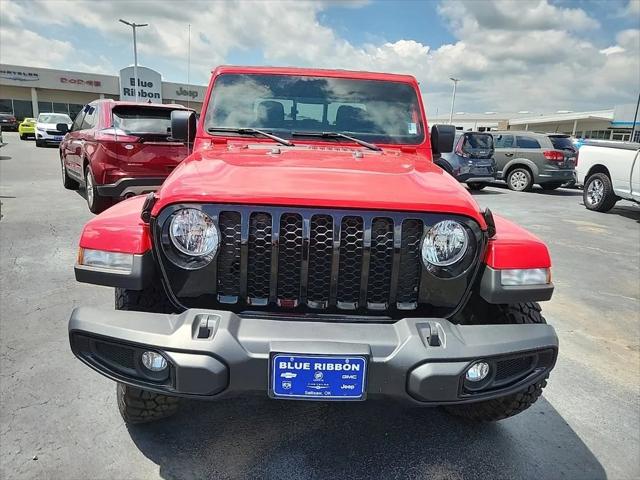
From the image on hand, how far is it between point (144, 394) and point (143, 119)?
17.8 ft

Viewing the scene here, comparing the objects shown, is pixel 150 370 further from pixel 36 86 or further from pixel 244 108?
pixel 36 86

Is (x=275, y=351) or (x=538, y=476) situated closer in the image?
(x=275, y=351)

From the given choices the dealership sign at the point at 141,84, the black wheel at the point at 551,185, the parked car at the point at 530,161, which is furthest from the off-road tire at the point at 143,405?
the dealership sign at the point at 141,84

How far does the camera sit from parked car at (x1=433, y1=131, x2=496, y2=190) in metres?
12.1

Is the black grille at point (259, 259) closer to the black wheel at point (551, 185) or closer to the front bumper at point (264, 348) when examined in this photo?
the front bumper at point (264, 348)

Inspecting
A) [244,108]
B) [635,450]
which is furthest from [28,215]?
[635,450]

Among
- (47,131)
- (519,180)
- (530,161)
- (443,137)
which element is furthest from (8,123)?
(443,137)

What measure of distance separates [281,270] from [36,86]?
45.5m

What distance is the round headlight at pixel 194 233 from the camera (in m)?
1.92

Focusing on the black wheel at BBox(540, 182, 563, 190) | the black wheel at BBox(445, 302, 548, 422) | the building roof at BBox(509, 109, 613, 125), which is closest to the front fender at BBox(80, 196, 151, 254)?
the black wheel at BBox(445, 302, 548, 422)

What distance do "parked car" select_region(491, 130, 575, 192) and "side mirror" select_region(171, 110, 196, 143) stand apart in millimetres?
11844

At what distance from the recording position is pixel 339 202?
190 cm

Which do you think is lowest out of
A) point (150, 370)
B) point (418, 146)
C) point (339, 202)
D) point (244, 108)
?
point (150, 370)

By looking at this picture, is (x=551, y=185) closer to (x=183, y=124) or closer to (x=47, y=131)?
(x=183, y=124)
